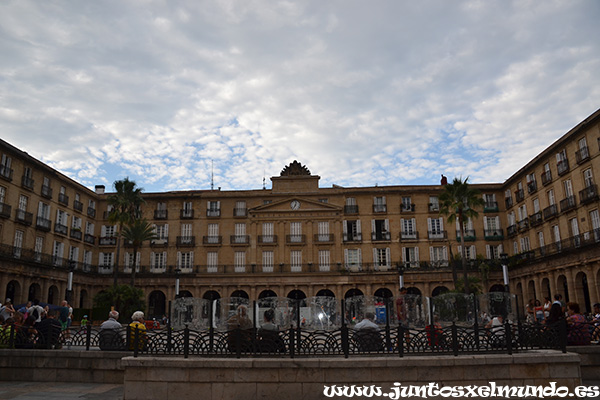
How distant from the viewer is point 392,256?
4912 centimetres

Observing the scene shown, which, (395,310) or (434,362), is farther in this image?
(395,310)

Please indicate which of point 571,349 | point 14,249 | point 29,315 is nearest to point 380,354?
point 571,349

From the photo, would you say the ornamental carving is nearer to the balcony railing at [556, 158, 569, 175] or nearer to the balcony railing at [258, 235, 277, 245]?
the balcony railing at [258, 235, 277, 245]

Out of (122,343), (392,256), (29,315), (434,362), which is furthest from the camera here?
(392,256)

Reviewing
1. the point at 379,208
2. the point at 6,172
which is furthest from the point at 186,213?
the point at 379,208

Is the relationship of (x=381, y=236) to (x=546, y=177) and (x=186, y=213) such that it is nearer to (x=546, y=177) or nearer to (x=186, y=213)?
(x=546, y=177)

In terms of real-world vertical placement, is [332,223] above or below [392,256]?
Result: above

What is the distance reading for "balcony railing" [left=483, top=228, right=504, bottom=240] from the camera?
1933 inches

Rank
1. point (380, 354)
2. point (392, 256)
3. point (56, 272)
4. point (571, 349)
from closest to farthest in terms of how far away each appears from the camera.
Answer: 1. point (380, 354)
2. point (571, 349)
3. point (56, 272)
4. point (392, 256)

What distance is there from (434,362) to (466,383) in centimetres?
82

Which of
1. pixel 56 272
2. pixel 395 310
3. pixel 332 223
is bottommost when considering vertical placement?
pixel 395 310

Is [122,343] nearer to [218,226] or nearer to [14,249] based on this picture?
[14,249]

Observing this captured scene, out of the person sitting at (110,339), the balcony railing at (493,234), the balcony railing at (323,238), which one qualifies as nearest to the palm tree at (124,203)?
the balcony railing at (323,238)

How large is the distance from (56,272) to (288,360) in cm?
3912
